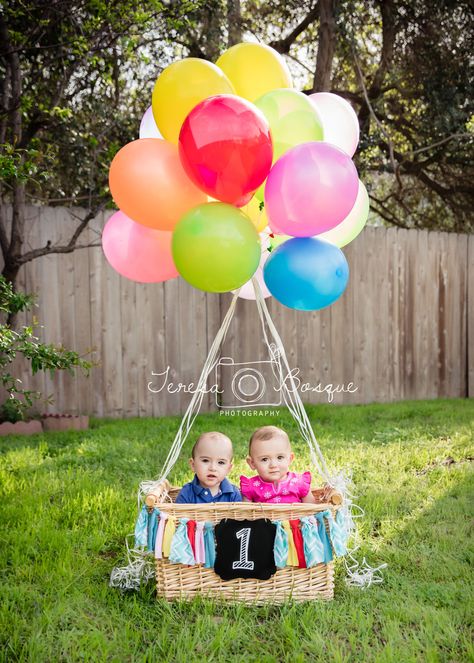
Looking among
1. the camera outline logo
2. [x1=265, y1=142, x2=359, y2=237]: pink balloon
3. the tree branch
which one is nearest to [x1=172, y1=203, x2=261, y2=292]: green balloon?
[x1=265, y1=142, x2=359, y2=237]: pink balloon

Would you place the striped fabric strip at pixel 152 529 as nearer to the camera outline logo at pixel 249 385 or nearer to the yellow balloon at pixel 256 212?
the yellow balloon at pixel 256 212

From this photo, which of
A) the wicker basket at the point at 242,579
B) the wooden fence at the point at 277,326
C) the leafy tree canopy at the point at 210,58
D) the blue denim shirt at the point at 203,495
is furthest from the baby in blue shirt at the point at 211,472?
the leafy tree canopy at the point at 210,58

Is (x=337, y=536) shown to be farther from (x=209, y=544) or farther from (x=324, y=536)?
(x=209, y=544)

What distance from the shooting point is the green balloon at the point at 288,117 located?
227 cm

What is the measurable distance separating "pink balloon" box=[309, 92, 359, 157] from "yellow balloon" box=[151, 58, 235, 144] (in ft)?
1.53

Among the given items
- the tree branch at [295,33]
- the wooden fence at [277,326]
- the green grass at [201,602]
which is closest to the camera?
the green grass at [201,602]

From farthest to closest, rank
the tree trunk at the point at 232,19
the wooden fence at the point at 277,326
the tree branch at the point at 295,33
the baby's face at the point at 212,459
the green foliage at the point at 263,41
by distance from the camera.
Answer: the tree branch at the point at 295,33 → the tree trunk at the point at 232,19 → the wooden fence at the point at 277,326 → the green foliage at the point at 263,41 → the baby's face at the point at 212,459

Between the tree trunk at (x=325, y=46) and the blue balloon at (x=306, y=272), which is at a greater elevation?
the tree trunk at (x=325, y=46)

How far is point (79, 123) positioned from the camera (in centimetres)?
562

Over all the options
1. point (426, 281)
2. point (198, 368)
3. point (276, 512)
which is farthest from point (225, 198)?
point (426, 281)

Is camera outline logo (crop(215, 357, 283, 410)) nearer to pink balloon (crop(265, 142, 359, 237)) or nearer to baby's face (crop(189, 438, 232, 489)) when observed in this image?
baby's face (crop(189, 438, 232, 489))

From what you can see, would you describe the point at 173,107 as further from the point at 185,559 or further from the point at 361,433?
the point at 361,433

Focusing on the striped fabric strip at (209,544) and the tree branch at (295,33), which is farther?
the tree branch at (295,33)

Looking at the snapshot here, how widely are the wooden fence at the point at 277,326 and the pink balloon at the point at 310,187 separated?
9.38 feet
